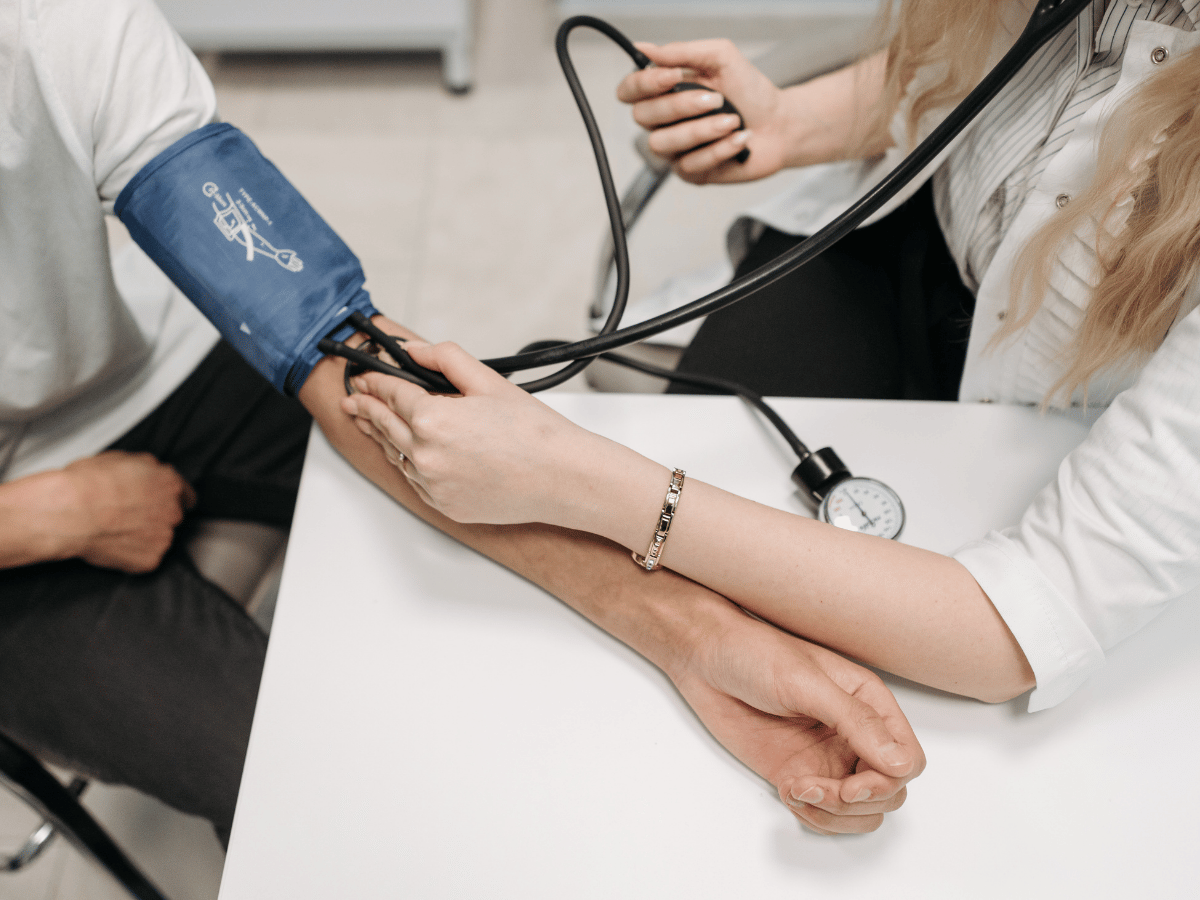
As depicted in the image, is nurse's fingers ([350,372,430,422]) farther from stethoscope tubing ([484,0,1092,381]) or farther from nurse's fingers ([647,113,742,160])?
nurse's fingers ([647,113,742,160])

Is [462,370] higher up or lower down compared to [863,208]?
lower down

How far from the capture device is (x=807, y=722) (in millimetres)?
604

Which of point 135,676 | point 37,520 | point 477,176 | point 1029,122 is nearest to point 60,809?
point 135,676

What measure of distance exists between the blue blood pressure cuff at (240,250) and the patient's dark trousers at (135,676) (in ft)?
1.08

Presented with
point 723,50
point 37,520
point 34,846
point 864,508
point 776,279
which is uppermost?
point 723,50

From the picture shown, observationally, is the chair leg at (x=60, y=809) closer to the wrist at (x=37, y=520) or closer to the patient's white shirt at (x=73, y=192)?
the wrist at (x=37, y=520)

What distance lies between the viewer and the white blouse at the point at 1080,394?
557 mm

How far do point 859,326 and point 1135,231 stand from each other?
0.35 m

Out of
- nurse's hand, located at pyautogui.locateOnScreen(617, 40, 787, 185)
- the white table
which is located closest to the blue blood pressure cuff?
the white table

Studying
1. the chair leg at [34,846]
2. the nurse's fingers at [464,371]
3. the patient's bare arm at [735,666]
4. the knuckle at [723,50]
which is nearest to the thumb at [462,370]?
the nurse's fingers at [464,371]

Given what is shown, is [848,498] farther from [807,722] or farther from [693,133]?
[693,133]

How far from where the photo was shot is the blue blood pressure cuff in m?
0.68

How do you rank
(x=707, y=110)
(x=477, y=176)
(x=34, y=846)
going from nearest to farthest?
1. (x=707, y=110)
2. (x=34, y=846)
3. (x=477, y=176)

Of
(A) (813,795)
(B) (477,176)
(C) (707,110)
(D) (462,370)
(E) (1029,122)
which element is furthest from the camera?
(B) (477,176)
